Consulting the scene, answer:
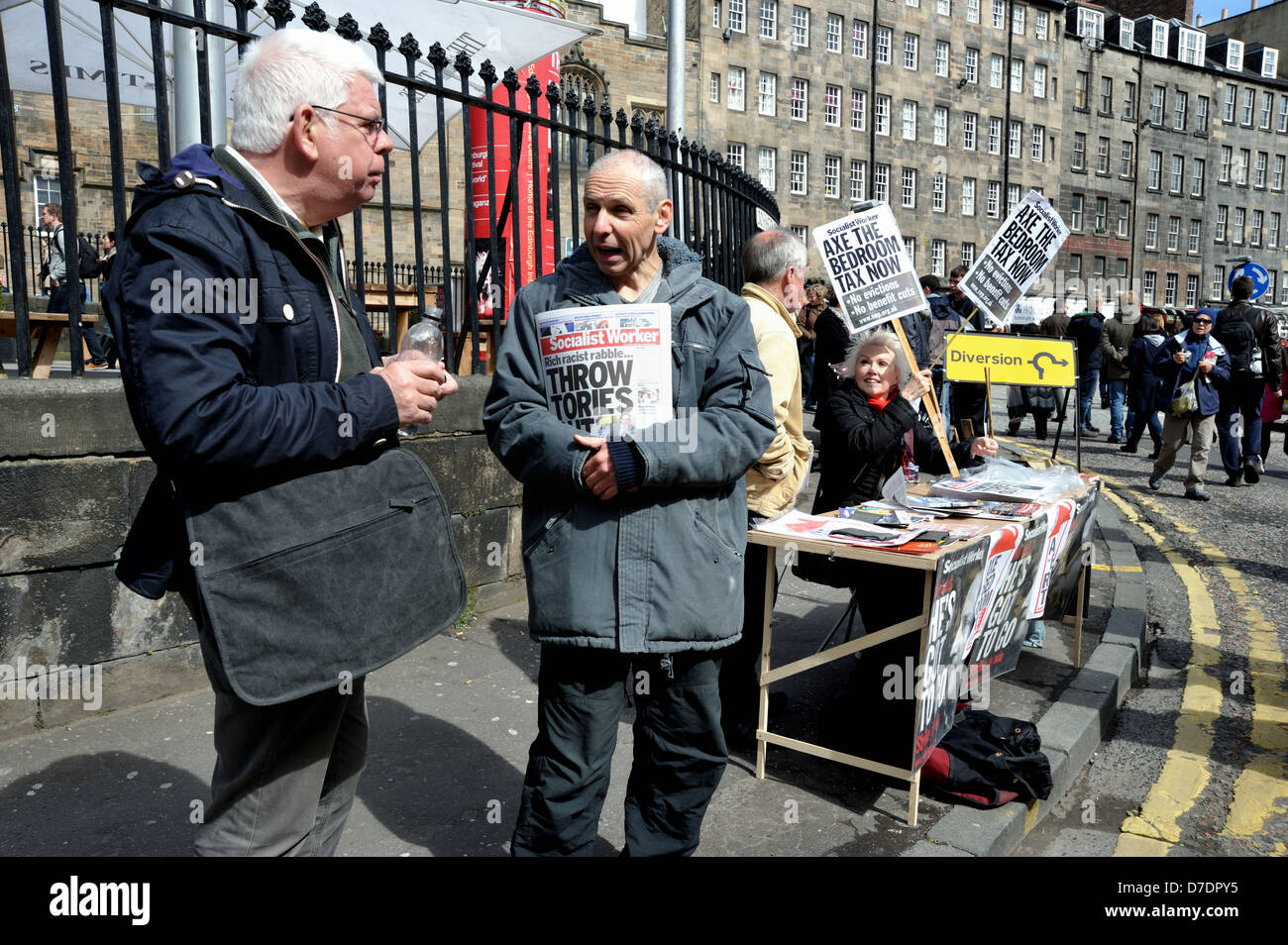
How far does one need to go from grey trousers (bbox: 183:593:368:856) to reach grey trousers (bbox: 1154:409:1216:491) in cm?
1027

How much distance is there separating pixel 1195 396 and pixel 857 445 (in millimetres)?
7711

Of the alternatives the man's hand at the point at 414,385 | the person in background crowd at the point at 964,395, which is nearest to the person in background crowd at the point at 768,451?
the man's hand at the point at 414,385

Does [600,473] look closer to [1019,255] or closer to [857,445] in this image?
[857,445]

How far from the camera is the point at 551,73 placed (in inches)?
443

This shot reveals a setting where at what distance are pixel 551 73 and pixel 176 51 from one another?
283 inches

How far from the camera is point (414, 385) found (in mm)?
1932

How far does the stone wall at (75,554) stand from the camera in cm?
339

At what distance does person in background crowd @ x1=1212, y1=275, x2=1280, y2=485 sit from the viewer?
35.6 ft

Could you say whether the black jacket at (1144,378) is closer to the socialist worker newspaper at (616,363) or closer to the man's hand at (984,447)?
the man's hand at (984,447)

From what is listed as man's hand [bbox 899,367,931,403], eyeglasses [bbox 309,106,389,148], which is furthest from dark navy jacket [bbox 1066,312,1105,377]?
eyeglasses [bbox 309,106,389,148]
